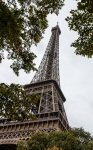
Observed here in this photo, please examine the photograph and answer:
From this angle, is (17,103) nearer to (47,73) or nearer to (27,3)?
(27,3)

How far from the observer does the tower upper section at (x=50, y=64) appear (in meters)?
63.1

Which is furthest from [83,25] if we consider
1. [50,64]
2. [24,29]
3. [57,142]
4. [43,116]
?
[50,64]

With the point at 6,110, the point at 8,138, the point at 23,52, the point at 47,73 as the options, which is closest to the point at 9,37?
the point at 23,52

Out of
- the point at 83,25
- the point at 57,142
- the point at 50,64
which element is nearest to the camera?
the point at 83,25

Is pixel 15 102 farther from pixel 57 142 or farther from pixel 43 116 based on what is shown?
pixel 43 116

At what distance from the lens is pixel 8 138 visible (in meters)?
40.7

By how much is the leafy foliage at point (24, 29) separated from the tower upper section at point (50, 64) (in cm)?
4695

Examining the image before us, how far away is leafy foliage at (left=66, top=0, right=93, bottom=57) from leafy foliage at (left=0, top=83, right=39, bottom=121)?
2754 millimetres

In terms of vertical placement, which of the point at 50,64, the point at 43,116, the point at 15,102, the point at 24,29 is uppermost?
the point at 50,64

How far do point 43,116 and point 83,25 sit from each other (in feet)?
123

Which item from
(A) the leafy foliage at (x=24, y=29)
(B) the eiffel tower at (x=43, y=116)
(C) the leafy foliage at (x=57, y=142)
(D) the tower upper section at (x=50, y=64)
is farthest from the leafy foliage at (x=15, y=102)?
(D) the tower upper section at (x=50, y=64)

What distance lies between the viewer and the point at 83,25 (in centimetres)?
799

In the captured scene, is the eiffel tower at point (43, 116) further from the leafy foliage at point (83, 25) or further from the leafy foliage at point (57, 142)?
the leafy foliage at point (83, 25)

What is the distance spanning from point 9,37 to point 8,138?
111 ft
